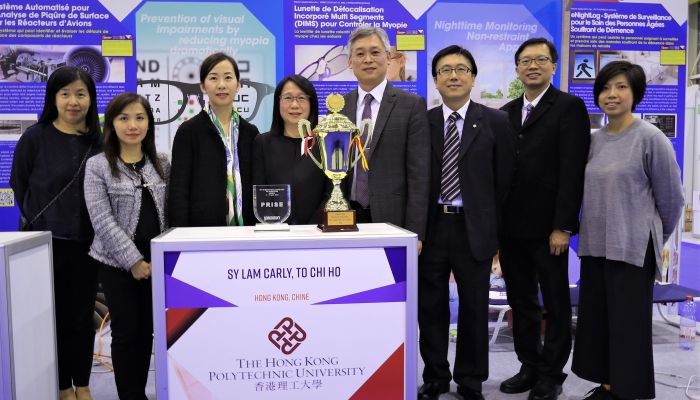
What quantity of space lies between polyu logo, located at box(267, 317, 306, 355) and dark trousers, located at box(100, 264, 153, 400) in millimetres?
878

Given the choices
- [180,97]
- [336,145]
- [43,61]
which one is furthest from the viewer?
[180,97]

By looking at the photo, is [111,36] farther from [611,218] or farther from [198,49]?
[611,218]

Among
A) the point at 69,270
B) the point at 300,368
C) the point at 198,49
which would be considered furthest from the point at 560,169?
the point at 198,49

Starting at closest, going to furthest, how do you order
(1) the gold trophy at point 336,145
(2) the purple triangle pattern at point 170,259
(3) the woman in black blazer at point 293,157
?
1. (2) the purple triangle pattern at point 170,259
2. (1) the gold trophy at point 336,145
3. (3) the woman in black blazer at point 293,157

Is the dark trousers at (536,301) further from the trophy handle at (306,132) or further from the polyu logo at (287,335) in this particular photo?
the polyu logo at (287,335)

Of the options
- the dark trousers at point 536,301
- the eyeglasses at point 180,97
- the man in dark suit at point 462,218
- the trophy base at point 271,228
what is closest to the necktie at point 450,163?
the man in dark suit at point 462,218

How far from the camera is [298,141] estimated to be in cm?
242

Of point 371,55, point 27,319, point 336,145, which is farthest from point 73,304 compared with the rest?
point 371,55

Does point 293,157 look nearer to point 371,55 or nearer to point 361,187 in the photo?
point 361,187

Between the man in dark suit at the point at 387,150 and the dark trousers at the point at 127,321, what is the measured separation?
0.99m

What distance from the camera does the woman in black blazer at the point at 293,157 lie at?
2.35 meters

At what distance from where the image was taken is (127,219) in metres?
2.28

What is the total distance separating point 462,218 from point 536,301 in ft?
2.34

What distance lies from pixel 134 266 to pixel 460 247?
1408mm
